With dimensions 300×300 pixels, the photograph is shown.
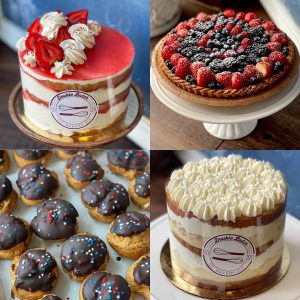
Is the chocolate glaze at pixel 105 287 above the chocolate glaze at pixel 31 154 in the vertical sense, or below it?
above

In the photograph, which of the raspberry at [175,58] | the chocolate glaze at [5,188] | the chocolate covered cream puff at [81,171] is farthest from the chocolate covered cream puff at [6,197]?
the raspberry at [175,58]

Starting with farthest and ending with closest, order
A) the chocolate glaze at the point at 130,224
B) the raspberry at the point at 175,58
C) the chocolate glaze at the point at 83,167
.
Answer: the chocolate glaze at the point at 83,167
the chocolate glaze at the point at 130,224
the raspberry at the point at 175,58

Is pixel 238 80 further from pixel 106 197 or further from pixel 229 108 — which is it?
pixel 106 197

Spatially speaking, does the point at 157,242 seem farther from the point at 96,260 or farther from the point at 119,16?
the point at 119,16

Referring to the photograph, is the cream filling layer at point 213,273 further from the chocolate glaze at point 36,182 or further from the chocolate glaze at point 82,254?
the chocolate glaze at point 36,182

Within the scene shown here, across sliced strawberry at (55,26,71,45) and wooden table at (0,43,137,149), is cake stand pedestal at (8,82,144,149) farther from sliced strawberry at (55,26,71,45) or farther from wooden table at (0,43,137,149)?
sliced strawberry at (55,26,71,45)

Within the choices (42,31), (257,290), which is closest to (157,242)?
(257,290)

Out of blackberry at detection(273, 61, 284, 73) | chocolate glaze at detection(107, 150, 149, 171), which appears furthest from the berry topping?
chocolate glaze at detection(107, 150, 149, 171)
